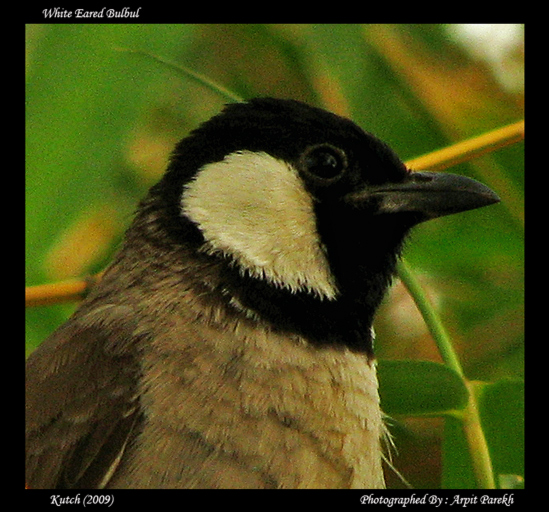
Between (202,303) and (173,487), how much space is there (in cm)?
44

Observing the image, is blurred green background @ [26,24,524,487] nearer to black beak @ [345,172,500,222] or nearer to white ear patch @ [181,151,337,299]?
black beak @ [345,172,500,222]

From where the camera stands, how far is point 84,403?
96.0 inches

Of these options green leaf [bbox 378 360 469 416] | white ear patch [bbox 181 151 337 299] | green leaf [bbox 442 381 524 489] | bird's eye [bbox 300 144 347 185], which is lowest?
green leaf [bbox 442 381 524 489]

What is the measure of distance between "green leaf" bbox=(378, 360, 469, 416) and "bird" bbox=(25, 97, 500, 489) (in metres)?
0.06

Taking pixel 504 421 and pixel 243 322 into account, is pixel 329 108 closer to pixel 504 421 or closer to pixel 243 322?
pixel 243 322

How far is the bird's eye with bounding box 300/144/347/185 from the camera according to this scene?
2.63 m

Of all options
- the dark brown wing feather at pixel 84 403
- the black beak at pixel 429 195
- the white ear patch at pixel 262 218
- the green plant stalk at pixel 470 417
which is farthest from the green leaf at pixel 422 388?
the dark brown wing feather at pixel 84 403

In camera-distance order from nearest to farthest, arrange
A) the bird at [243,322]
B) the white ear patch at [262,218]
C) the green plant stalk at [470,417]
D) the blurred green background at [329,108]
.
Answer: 1. the green plant stalk at [470,417]
2. the bird at [243,322]
3. the white ear patch at [262,218]
4. the blurred green background at [329,108]

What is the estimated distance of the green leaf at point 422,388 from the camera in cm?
228

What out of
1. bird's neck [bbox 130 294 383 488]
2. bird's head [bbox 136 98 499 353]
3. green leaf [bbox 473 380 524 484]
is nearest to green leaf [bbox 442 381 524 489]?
green leaf [bbox 473 380 524 484]

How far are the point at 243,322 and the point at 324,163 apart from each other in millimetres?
447

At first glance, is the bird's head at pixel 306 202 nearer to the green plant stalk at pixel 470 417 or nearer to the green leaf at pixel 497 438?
the green plant stalk at pixel 470 417

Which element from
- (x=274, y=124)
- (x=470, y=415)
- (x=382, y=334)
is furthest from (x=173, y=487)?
(x=382, y=334)
